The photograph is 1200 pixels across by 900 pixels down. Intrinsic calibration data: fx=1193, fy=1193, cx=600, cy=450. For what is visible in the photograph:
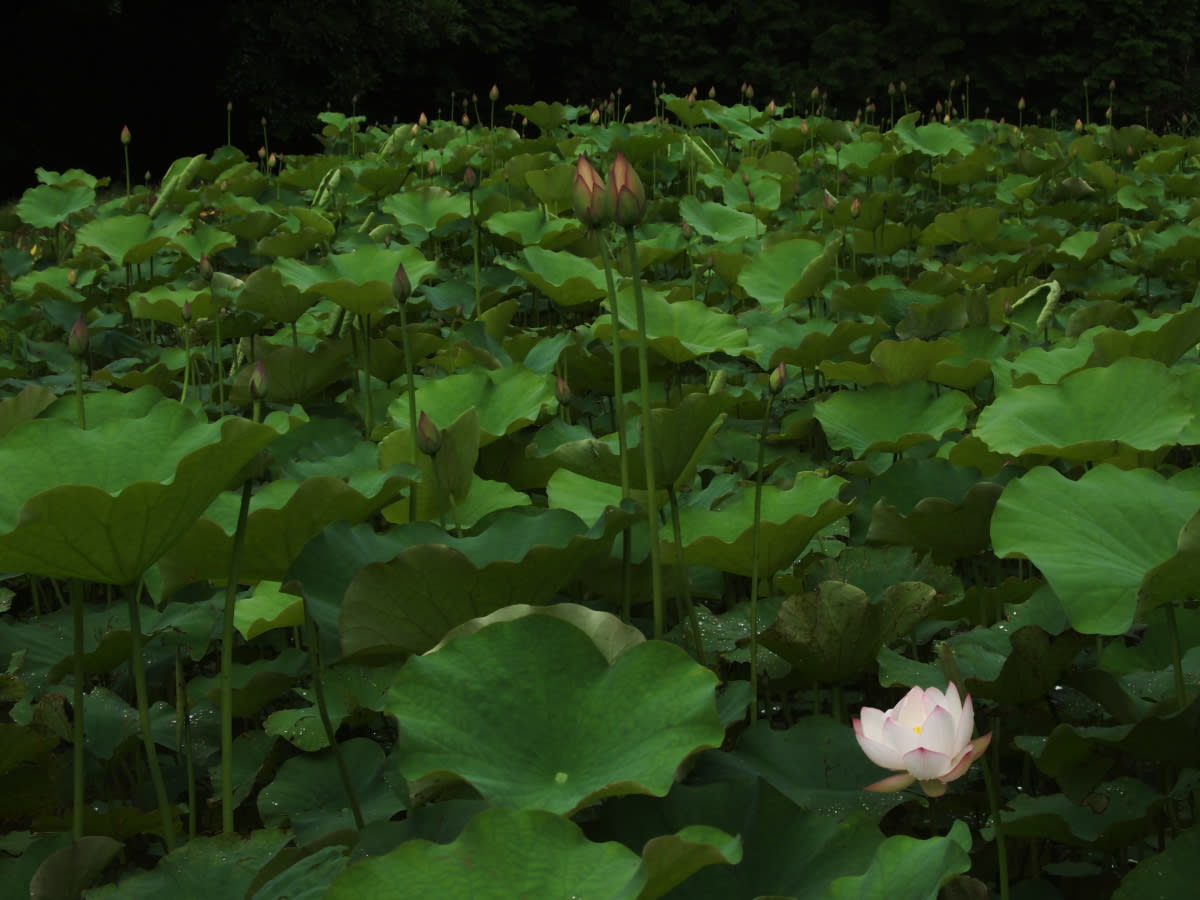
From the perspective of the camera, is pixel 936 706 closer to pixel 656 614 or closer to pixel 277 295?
pixel 656 614

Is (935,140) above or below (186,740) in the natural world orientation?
Result: above

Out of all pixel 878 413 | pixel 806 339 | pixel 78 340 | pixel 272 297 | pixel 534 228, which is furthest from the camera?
pixel 534 228

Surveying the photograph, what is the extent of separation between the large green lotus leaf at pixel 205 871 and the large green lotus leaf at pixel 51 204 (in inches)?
115

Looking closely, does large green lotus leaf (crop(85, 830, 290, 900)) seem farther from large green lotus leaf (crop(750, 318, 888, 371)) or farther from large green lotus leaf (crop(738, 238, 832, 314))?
large green lotus leaf (crop(738, 238, 832, 314))

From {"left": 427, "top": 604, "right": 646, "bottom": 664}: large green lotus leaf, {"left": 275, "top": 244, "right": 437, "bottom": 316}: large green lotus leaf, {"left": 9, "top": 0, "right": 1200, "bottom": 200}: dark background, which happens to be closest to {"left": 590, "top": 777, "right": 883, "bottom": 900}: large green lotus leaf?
{"left": 427, "top": 604, "right": 646, "bottom": 664}: large green lotus leaf

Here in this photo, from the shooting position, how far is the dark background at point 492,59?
9.55 m

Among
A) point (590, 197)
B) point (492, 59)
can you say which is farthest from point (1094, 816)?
point (492, 59)

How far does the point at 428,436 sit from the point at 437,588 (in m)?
0.24

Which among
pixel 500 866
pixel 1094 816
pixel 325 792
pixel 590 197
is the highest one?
pixel 590 197

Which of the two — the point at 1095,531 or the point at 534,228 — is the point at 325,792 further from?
the point at 534,228

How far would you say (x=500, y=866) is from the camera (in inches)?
25.4

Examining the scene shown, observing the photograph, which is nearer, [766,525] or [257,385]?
[766,525]

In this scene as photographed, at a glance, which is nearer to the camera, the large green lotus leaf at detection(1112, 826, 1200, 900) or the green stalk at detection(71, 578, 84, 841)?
the large green lotus leaf at detection(1112, 826, 1200, 900)

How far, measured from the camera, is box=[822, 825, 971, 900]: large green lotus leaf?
0.63 meters
